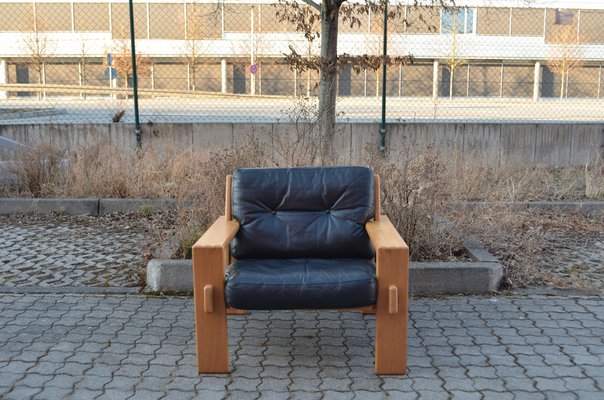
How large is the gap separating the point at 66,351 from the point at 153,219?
3.86 metres

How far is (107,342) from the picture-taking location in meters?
4.49

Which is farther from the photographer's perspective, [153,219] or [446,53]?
[446,53]

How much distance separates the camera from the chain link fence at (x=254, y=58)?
22.8 meters

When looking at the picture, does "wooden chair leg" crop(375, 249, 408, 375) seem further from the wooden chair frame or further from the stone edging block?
the stone edging block

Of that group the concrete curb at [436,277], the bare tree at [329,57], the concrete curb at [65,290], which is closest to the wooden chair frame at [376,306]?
the concrete curb at [436,277]

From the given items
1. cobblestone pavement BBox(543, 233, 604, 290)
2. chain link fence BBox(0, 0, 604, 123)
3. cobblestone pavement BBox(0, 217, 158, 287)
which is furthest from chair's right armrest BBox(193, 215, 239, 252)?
chain link fence BBox(0, 0, 604, 123)

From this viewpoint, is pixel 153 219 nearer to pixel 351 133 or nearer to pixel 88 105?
pixel 351 133

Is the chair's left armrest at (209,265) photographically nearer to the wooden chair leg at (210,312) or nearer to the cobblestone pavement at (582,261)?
the wooden chair leg at (210,312)

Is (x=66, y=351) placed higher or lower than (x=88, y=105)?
lower

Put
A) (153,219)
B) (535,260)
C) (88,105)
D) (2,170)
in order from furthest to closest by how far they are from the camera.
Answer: (88,105) → (2,170) → (153,219) → (535,260)

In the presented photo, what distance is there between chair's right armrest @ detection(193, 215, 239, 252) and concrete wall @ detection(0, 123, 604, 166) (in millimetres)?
5652

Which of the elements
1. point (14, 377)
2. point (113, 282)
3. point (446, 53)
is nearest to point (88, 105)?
point (446, 53)

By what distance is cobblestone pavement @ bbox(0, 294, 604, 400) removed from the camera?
378 centimetres

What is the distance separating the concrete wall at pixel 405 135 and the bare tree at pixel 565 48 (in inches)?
790
